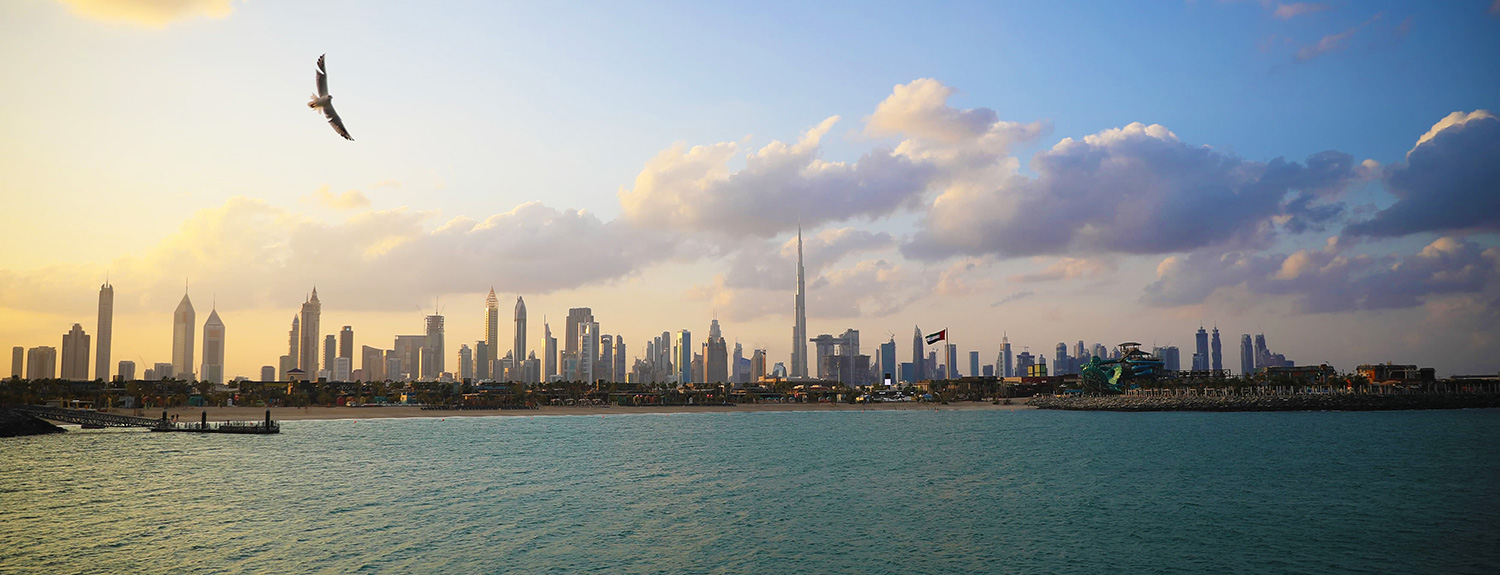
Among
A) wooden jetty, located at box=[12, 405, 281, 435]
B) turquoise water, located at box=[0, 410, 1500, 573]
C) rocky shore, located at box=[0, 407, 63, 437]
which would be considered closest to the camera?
turquoise water, located at box=[0, 410, 1500, 573]

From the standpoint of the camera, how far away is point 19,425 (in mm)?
123312

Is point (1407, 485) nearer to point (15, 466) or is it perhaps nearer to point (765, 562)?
point (765, 562)

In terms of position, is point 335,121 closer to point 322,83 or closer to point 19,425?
point 322,83

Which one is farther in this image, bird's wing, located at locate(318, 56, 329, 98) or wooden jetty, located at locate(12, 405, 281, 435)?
wooden jetty, located at locate(12, 405, 281, 435)

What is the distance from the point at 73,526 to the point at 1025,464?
83459 millimetres

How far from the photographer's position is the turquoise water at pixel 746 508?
43.6 metres

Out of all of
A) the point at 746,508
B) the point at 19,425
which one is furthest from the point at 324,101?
the point at 19,425

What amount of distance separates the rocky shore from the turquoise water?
35.2ft

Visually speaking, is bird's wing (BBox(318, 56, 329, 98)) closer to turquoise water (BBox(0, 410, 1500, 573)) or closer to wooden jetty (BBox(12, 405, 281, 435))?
turquoise water (BBox(0, 410, 1500, 573))

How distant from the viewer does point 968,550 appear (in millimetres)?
46219

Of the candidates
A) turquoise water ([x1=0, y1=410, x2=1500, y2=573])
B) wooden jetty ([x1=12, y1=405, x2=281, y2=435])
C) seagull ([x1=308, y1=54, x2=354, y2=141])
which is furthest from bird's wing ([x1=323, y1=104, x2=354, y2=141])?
wooden jetty ([x1=12, y1=405, x2=281, y2=435])

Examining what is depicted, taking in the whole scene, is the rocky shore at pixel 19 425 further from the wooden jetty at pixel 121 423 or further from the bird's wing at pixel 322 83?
the bird's wing at pixel 322 83

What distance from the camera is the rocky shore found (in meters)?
121

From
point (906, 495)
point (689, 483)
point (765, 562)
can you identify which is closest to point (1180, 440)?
point (906, 495)
